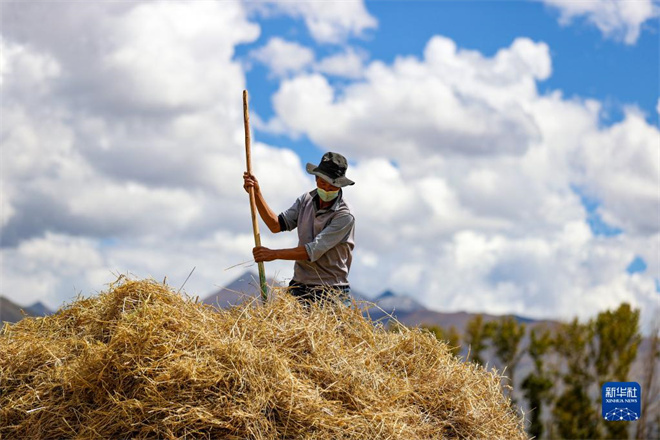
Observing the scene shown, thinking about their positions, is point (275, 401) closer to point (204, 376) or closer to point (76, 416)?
point (204, 376)

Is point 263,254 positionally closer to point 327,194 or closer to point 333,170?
point 327,194

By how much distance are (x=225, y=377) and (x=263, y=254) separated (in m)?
1.92

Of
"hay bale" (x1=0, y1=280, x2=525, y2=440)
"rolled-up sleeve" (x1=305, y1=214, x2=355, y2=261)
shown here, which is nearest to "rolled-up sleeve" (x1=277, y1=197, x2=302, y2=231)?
"rolled-up sleeve" (x1=305, y1=214, x2=355, y2=261)

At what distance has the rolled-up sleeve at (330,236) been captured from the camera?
232 inches

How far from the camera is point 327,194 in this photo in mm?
6094

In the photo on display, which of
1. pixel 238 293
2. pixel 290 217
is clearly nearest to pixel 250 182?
→ pixel 290 217

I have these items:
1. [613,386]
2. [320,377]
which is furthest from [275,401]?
[613,386]

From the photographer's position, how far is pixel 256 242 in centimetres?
630

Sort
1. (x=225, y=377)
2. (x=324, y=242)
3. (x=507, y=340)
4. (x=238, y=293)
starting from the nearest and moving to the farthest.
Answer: (x=225, y=377) → (x=238, y=293) → (x=324, y=242) → (x=507, y=340)

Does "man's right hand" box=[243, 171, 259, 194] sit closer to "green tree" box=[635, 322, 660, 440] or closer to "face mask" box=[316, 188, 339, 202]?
"face mask" box=[316, 188, 339, 202]

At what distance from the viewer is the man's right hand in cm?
657

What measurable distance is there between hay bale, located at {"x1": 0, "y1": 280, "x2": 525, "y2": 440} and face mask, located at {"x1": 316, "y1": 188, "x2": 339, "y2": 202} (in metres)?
1.00

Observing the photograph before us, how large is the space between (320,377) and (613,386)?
3.43m

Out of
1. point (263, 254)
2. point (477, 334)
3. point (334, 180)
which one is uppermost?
point (477, 334)
